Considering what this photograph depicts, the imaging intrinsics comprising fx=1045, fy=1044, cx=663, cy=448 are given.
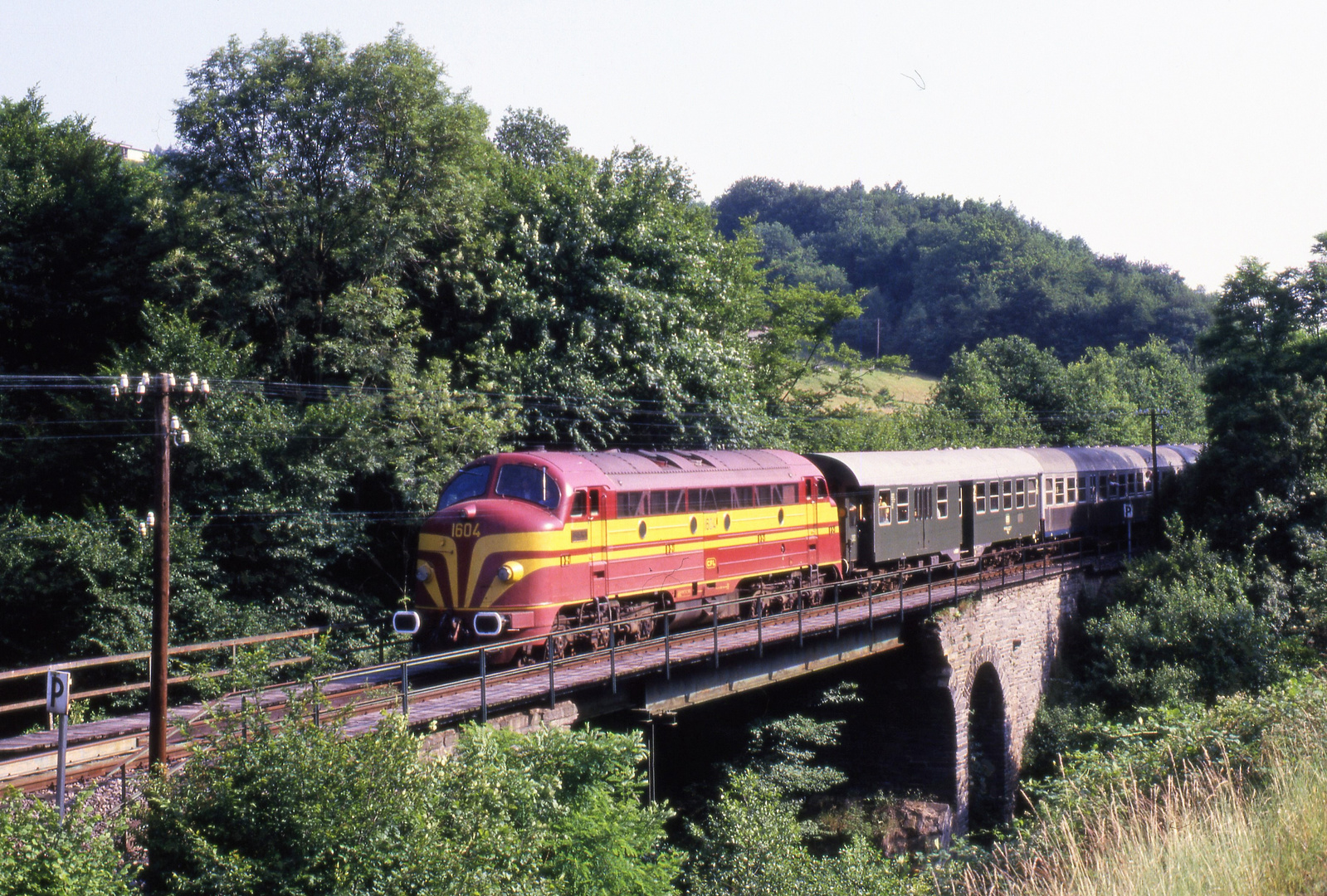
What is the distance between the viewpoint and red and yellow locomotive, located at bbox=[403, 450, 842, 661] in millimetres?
16984

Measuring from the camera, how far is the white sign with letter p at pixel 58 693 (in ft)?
33.2

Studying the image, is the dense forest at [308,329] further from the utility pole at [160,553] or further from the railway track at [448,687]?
the utility pole at [160,553]

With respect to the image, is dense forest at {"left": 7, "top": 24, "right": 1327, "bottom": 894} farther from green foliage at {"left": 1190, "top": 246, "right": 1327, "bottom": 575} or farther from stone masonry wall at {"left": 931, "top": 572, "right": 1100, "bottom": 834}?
stone masonry wall at {"left": 931, "top": 572, "right": 1100, "bottom": 834}

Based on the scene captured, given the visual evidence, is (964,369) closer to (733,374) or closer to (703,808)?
(733,374)

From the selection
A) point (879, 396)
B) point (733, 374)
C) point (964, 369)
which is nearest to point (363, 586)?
point (733, 374)

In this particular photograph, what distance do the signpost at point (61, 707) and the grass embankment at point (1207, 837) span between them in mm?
8252

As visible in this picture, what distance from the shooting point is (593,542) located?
1808 centimetres

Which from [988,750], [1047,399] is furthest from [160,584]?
[1047,399]

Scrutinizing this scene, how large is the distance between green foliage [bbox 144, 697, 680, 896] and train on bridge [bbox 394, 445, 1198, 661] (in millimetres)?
4374

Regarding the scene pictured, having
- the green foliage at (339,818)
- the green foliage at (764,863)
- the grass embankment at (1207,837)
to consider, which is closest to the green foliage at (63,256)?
the green foliage at (764,863)

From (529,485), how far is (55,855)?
983 centimetres

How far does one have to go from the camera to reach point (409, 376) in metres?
26.1

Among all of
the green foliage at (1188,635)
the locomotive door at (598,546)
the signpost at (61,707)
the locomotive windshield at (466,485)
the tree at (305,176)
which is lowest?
the green foliage at (1188,635)

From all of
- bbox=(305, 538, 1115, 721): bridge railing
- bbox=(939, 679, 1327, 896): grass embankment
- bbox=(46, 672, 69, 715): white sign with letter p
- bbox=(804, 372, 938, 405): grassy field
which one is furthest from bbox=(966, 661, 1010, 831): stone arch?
bbox=(804, 372, 938, 405): grassy field
